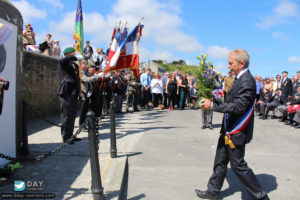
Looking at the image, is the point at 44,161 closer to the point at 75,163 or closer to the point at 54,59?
the point at 75,163

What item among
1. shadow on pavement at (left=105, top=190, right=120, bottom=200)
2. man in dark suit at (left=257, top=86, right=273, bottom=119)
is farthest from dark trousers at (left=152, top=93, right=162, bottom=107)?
shadow on pavement at (left=105, top=190, right=120, bottom=200)

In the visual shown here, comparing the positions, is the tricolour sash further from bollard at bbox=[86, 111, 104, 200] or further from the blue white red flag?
bollard at bbox=[86, 111, 104, 200]

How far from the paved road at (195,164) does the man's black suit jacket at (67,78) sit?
209 centimetres

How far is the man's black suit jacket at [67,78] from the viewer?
599 cm

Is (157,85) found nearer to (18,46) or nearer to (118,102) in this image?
(118,102)

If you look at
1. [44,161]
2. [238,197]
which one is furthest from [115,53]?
[238,197]

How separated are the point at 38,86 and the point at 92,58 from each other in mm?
7175

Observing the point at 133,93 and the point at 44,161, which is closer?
the point at 44,161

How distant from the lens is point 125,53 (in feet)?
32.6

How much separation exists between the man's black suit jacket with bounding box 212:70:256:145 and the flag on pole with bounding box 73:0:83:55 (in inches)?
212

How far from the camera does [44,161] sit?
15.8 feet

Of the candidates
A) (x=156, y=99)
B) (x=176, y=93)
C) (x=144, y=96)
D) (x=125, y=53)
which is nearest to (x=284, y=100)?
(x=176, y=93)

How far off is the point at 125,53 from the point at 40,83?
3482mm

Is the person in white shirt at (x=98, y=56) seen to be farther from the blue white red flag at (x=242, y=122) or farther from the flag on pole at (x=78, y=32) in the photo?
the blue white red flag at (x=242, y=122)
